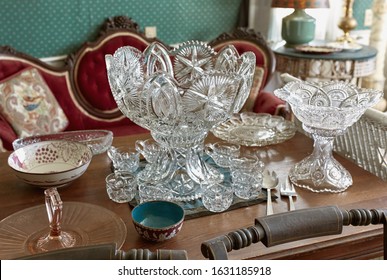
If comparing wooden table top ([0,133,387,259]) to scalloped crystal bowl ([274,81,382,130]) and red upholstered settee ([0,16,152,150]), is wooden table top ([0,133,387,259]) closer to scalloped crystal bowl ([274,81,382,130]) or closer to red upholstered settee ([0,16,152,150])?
scalloped crystal bowl ([274,81,382,130])

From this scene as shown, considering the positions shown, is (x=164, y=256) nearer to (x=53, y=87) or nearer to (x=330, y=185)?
(x=330, y=185)

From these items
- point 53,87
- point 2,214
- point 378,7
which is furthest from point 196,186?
point 378,7

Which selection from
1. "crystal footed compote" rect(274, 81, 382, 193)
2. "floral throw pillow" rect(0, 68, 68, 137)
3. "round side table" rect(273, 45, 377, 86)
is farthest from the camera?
"round side table" rect(273, 45, 377, 86)

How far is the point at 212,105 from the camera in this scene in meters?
1.07

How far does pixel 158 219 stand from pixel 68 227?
0.69 ft

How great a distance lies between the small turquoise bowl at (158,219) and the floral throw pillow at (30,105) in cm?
149

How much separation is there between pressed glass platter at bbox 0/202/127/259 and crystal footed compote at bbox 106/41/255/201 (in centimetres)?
19

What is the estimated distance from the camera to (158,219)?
100 centimetres

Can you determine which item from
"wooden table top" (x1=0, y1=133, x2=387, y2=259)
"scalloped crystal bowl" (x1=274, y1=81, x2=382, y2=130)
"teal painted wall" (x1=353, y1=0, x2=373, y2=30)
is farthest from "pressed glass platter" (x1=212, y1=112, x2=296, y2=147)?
"teal painted wall" (x1=353, y1=0, x2=373, y2=30)

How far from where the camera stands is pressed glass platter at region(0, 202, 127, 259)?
3.03 feet

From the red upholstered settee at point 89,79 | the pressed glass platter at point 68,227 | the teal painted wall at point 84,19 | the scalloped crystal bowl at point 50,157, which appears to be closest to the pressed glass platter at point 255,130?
the scalloped crystal bowl at point 50,157

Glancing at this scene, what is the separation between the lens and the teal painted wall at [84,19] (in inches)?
103
